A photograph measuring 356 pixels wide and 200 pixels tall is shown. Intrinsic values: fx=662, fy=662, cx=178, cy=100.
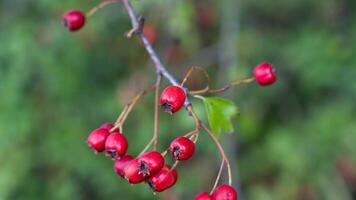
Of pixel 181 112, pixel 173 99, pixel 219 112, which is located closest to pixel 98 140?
pixel 173 99

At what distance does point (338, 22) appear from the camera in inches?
236

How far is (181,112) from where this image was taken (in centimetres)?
515

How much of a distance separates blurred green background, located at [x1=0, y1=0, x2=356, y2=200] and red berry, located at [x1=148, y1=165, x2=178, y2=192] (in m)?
2.44

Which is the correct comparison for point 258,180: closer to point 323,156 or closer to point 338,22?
point 323,156

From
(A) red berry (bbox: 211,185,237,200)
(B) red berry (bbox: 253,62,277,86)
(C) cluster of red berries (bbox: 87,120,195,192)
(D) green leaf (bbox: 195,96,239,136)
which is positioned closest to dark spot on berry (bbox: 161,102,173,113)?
(C) cluster of red berries (bbox: 87,120,195,192)

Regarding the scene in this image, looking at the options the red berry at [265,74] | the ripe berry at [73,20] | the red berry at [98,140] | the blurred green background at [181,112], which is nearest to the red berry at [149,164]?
the red berry at [98,140]

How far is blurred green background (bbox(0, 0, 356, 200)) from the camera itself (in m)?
5.03

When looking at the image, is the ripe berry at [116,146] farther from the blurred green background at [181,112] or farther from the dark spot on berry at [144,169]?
the blurred green background at [181,112]

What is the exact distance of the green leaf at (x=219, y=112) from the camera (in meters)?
2.63

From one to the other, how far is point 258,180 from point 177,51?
1379mm

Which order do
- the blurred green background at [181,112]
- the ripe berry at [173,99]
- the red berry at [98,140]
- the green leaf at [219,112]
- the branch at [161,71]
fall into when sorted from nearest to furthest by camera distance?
the ripe berry at [173,99]
the branch at [161,71]
the red berry at [98,140]
the green leaf at [219,112]
the blurred green background at [181,112]

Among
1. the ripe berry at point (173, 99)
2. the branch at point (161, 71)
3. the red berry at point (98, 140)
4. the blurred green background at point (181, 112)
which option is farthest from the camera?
the blurred green background at point (181, 112)

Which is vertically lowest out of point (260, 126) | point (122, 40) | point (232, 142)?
point (260, 126)

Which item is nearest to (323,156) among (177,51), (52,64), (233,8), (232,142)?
(232,142)
